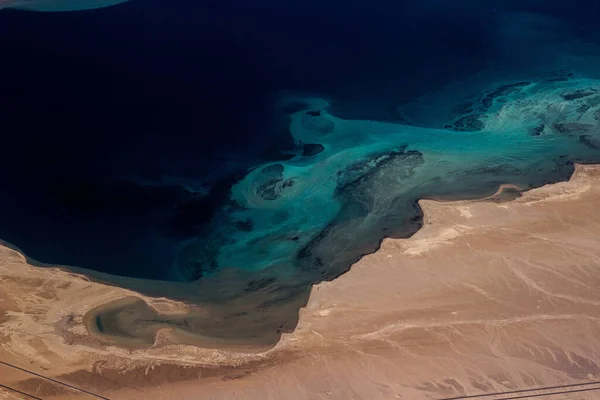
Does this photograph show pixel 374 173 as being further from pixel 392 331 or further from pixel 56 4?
pixel 56 4

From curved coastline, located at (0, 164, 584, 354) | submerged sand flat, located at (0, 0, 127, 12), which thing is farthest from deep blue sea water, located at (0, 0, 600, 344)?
submerged sand flat, located at (0, 0, 127, 12)

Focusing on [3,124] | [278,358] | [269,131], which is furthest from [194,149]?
[278,358]

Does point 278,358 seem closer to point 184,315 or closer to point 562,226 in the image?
point 184,315

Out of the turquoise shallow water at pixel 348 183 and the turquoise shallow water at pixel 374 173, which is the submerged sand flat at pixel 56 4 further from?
the turquoise shallow water at pixel 374 173

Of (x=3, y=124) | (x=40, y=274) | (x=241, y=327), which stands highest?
(x=3, y=124)

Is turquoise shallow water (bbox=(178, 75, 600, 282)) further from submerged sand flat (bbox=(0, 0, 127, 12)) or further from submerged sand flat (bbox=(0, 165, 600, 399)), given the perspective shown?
submerged sand flat (bbox=(0, 0, 127, 12))

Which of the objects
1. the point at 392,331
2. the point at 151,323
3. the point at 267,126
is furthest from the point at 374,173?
A: the point at 151,323
